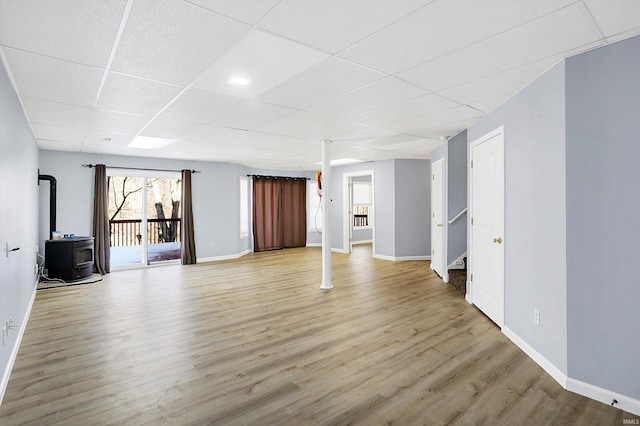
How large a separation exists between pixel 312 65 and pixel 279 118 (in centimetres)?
154

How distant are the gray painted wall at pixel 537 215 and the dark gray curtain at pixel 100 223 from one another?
6826mm

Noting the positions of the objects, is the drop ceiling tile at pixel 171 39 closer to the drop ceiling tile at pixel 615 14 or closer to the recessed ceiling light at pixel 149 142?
the drop ceiling tile at pixel 615 14

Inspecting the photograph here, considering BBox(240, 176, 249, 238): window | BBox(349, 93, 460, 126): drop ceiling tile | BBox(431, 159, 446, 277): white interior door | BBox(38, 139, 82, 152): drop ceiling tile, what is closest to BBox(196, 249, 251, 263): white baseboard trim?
BBox(240, 176, 249, 238): window

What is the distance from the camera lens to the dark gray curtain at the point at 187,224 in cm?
745

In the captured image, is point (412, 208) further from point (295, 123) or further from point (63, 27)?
point (63, 27)

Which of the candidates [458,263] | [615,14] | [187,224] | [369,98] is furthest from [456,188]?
[187,224]

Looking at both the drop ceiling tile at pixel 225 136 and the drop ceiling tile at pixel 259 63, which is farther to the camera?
the drop ceiling tile at pixel 225 136

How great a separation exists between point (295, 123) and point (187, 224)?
447cm

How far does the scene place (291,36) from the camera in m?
2.05

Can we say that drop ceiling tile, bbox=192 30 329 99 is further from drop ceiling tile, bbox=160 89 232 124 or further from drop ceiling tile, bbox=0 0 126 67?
drop ceiling tile, bbox=0 0 126 67

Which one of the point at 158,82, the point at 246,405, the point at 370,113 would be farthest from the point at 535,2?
the point at 246,405

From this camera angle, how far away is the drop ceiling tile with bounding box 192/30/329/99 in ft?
7.02

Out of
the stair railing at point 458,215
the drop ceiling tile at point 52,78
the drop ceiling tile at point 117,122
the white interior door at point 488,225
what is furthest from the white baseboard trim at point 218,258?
the white interior door at point 488,225

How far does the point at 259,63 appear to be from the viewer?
2441mm
